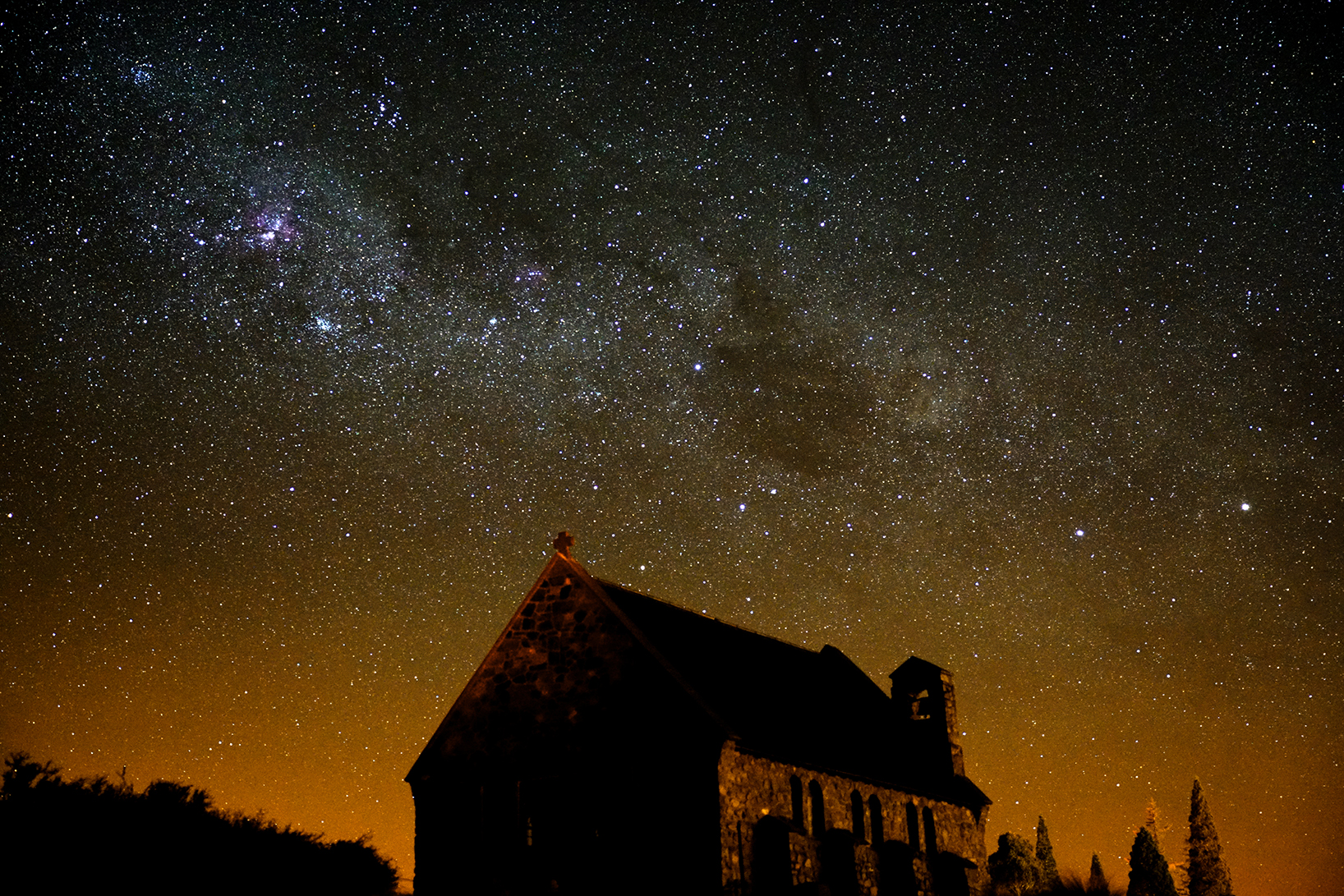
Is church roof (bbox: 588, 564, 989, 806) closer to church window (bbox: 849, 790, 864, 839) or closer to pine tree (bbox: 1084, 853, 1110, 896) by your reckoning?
church window (bbox: 849, 790, 864, 839)

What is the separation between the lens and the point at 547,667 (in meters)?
26.0

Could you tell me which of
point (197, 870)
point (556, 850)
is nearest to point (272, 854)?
point (197, 870)

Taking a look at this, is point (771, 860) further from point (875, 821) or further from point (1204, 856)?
Answer: point (1204, 856)

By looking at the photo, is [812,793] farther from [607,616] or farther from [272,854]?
[272,854]

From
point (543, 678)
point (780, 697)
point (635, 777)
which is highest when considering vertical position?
point (780, 697)

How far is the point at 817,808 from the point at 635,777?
5.20 metres

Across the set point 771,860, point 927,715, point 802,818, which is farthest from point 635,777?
point 927,715

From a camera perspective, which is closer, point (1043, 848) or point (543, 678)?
point (543, 678)

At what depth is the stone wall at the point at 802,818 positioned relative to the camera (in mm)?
22953

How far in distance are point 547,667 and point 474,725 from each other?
243cm

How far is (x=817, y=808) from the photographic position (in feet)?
86.1

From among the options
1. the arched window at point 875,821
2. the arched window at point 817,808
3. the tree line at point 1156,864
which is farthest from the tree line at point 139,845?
the tree line at point 1156,864

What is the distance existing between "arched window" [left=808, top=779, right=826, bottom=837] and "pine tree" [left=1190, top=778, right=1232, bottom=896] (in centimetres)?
4444

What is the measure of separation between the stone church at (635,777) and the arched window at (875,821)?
0.06 m
